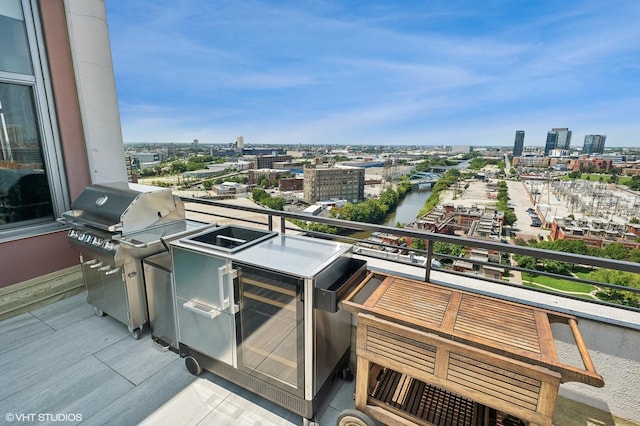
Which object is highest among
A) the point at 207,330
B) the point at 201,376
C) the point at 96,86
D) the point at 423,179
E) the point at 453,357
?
the point at 96,86

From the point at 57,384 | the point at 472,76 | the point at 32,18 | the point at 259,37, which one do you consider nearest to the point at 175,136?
the point at 259,37

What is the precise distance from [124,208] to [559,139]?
1409 inches

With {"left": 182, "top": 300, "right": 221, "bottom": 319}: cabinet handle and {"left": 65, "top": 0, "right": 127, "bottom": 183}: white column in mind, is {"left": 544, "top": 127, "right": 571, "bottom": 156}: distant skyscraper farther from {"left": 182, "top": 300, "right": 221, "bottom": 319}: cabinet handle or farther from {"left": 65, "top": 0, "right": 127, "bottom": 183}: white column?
{"left": 182, "top": 300, "right": 221, "bottom": 319}: cabinet handle

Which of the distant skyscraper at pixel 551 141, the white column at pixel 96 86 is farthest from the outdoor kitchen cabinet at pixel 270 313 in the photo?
the distant skyscraper at pixel 551 141

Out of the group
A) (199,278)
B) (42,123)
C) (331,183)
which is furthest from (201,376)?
(331,183)

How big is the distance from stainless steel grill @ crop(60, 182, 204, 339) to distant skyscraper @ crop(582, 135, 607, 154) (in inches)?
1245

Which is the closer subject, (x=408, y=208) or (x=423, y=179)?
(x=408, y=208)

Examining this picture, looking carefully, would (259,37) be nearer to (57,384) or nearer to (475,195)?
(57,384)

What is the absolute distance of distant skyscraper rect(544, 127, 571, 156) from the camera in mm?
26656

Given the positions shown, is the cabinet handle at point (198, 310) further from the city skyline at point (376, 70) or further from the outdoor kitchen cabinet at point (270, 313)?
the city skyline at point (376, 70)

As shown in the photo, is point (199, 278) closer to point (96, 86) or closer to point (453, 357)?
point (453, 357)

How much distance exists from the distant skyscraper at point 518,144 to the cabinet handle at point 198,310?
1513 inches

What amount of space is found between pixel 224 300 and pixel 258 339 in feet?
0.93

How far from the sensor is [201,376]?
5.95 ft
